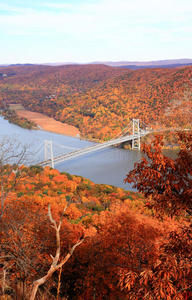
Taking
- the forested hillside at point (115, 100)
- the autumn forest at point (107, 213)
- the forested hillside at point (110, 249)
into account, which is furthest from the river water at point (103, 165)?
the forested hillside at point (110, 249)

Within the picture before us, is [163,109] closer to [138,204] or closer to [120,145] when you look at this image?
[120,145]

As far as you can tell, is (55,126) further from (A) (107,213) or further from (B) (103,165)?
(A) (107,213)

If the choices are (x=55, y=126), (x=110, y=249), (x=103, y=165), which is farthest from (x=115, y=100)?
(x=110, y=249)

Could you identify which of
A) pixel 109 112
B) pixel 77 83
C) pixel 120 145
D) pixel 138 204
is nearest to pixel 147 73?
pixel 109 112

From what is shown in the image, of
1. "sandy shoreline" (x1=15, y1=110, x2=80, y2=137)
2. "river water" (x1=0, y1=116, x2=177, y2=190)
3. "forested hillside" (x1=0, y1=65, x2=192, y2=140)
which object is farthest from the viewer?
"forested hillside" (x1=0, y1=65, x2=192, y2=140)

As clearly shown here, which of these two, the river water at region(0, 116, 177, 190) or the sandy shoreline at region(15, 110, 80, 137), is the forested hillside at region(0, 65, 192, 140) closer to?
the sandy shoreline at region(15, 110, 80, 137)

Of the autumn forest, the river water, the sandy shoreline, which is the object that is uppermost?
the autumn forest

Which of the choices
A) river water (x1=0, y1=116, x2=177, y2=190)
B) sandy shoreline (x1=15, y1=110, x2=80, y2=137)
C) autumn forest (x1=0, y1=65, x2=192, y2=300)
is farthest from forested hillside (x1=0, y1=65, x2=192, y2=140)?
river water (x1=0, y1=116, x2=177, y2=190)
